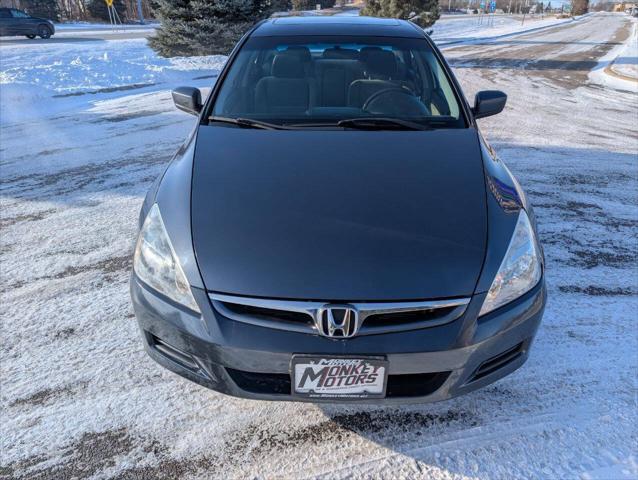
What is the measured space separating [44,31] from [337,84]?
86.4 ft

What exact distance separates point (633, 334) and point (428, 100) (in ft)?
5.96

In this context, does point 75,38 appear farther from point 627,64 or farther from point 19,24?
point 627,64

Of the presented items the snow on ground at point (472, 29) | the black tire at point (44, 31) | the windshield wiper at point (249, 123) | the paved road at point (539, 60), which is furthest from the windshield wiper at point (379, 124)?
the black tire at point (44, 31)

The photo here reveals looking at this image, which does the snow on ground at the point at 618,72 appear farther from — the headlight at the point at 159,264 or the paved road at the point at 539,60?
the headlight at the point at 159,264

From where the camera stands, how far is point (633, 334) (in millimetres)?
2674

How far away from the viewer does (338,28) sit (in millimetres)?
3387

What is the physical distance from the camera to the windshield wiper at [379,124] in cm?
268

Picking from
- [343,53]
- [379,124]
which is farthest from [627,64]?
[379,124]

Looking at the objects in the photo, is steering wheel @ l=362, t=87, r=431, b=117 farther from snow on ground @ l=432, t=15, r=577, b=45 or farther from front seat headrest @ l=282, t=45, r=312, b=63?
snow on ground @ l=432, t=15, r=577, b=45

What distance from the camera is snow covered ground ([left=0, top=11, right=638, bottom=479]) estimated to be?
1.91 m

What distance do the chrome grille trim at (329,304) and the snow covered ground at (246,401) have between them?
61 centimetres

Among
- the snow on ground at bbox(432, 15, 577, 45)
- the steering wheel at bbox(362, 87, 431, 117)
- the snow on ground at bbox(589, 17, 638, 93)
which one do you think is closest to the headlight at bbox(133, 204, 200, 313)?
the steering wheel at bbox(362, 87, 431, 117)

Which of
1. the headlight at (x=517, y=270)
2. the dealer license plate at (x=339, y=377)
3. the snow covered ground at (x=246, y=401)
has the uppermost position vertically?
the headlight at (x=517, y=270)

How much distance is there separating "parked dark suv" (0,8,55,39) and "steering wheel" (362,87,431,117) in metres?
26.5
